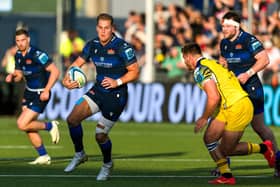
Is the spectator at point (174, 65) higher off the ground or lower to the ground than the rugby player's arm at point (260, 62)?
lower

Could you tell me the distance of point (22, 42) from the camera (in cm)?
1794

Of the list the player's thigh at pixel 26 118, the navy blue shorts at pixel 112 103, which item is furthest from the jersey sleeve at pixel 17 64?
the navy blue shorts at pixel 112 103

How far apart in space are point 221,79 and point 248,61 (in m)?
1.94

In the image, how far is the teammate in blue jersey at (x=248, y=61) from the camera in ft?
51.9

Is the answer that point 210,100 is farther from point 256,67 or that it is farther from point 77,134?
point 77,134

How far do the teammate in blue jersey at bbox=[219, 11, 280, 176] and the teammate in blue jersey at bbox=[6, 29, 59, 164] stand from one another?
312 centimetres

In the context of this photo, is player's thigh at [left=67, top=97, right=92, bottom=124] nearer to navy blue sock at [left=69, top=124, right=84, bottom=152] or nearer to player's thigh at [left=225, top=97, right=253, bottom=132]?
navy blue sock at [left=69, top=124, right=84, bottom=152]

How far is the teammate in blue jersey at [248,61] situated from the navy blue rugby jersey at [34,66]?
10.5ft

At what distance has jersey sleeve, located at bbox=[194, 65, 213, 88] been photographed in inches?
557

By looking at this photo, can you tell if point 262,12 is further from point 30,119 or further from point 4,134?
point 30,119

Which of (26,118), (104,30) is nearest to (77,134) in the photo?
(104,30)

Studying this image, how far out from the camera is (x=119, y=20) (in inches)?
1641

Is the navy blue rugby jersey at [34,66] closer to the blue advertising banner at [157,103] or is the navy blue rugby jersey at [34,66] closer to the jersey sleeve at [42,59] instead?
the jersey sleeve at [42,59]

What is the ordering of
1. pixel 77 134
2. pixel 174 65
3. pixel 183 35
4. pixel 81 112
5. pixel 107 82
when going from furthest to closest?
pixel 183 35
pixel 174 65
pixel 77 134
pixel 81 112
pixel 107 82
